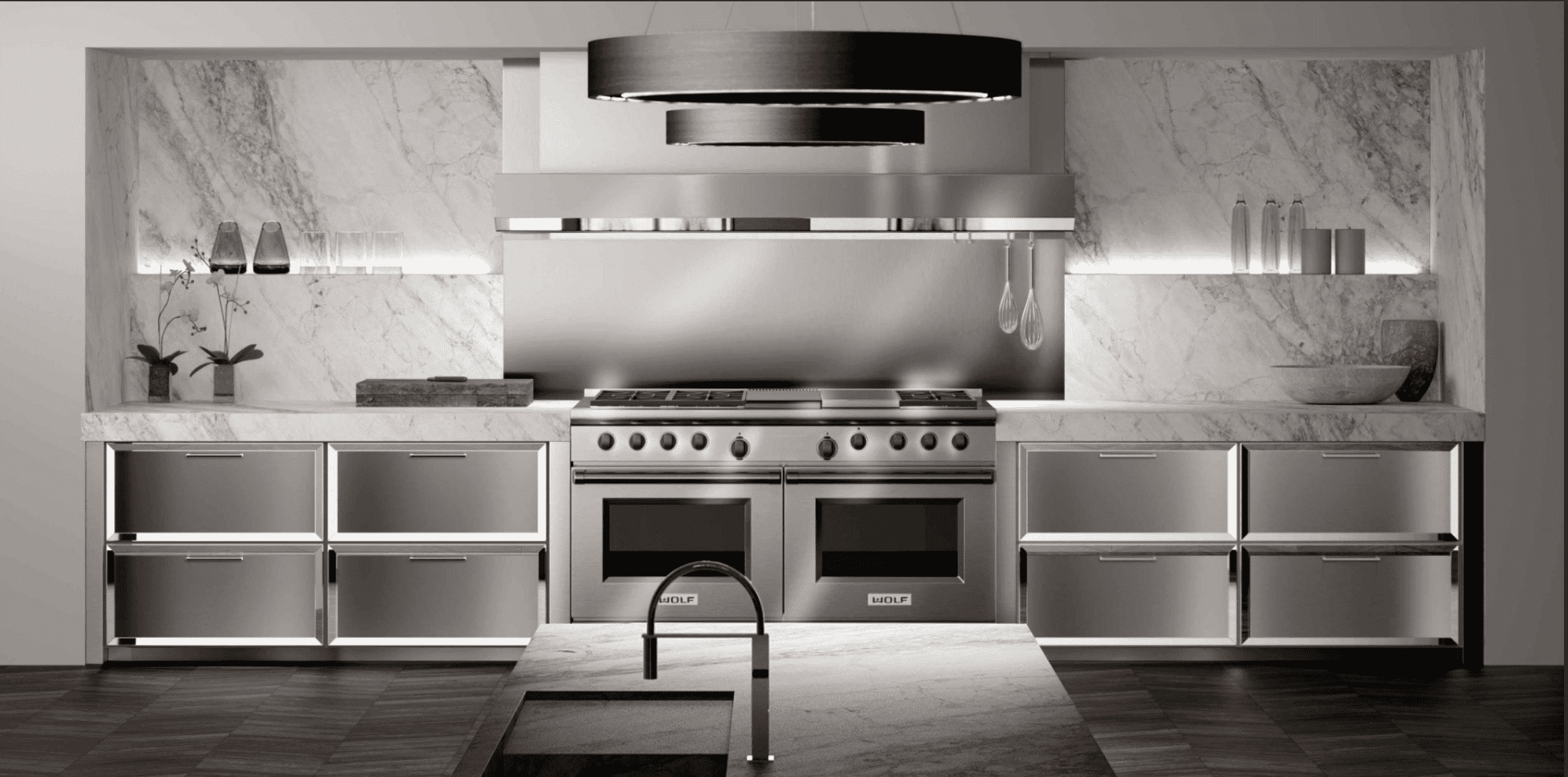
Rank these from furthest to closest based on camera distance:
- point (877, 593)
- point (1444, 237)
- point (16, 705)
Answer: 1. point (1444, 237)
2. point (877, 593)
3. point (16, 705)

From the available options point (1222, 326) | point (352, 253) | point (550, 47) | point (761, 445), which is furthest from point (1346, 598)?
point (352, 253)

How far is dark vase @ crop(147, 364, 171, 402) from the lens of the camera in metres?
6.17

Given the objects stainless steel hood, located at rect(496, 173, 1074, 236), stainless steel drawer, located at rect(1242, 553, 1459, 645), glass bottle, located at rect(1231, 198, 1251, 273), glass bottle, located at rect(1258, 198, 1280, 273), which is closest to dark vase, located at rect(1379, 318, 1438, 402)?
glass bottle, located at rect(1258, 198, 1280, 273)

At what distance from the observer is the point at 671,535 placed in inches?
223

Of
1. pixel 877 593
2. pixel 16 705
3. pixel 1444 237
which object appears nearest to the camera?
pixel 16 705

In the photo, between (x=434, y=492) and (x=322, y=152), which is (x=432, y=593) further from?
(x=322, y=152)

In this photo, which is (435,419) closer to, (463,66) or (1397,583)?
(463,66)

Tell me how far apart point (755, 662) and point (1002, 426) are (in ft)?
10.9

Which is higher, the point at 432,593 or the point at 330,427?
the point at 330,427

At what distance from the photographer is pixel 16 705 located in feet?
17.3

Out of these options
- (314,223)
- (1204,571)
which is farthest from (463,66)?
(1204,571)

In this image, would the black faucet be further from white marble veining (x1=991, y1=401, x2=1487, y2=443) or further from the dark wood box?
the dark wood box

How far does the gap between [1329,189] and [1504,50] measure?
0.86 metres

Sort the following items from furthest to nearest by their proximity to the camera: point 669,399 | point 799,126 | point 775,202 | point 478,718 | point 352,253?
point 352,253 < point 669,399 < point 775,202 < point 478,718 < point 799,126
